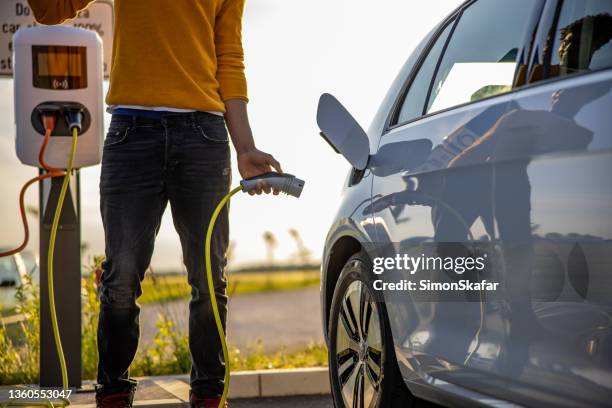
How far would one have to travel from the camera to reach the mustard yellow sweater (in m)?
3.84

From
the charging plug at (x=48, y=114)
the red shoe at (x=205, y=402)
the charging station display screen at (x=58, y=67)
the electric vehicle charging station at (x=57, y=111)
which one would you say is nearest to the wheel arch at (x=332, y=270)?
the red shoe at (x=205, y=402)

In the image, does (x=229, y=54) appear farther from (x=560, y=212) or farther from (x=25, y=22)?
(x=25, y=22)

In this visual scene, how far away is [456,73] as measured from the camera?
359cm

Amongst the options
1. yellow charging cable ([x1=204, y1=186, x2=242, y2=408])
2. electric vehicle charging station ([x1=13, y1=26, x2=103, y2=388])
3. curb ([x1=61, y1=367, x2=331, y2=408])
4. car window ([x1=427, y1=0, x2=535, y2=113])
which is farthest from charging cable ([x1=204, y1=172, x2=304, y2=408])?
curb ([x1=61, y1=367, x2=331, y2=408])

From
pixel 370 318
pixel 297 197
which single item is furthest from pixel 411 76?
pixel 370 318

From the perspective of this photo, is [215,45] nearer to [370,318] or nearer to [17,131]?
[370,318]

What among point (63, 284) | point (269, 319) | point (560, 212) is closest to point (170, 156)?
point (560, 212)

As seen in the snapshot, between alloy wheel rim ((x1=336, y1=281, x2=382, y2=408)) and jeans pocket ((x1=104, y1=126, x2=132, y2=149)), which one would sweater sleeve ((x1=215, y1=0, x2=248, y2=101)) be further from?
alloy wheel rim ((x1=336, y1=281, x2=382, y2=408))

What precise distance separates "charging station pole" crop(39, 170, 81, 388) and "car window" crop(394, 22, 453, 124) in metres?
2.61

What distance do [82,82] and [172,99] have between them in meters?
1.91

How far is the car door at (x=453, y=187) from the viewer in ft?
9.61

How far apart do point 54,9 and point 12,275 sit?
3444mm

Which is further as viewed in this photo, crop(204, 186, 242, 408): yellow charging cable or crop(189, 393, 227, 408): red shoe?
crop(189, 393, 227, 408): red shoe

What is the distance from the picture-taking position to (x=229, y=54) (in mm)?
4043
